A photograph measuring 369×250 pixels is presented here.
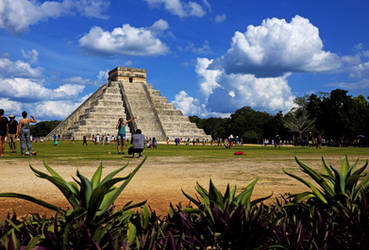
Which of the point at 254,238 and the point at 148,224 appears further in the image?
the point at 148,224

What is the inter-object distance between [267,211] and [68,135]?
56.3 m

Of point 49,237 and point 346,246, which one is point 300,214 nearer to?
point 346,246

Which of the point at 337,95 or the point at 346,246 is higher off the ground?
the point at 337,95

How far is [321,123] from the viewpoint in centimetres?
6084

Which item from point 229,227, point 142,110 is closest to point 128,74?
point 142,110

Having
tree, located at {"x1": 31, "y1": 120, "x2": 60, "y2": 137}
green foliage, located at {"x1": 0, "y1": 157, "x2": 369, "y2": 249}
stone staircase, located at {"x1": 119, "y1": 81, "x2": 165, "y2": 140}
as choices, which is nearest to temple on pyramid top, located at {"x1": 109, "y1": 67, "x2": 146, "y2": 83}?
stone staircase, located at {"x1": 119, "y1": 81, "x2": 165, "y2": 140}

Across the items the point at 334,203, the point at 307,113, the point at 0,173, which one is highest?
the point at 307,113

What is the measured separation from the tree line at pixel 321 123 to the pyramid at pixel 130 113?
59.3 ft

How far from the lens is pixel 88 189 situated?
2.20 meters

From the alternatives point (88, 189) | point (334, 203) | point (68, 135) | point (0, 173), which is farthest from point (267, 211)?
point (68, 135)

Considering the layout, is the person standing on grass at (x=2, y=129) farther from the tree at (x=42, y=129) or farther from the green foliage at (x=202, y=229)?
the tree at (x=42, y=129)

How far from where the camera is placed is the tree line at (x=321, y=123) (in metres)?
53.8

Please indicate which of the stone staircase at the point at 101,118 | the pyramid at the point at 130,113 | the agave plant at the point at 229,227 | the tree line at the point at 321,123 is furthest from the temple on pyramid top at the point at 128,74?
the agave plant at the point at 229,227

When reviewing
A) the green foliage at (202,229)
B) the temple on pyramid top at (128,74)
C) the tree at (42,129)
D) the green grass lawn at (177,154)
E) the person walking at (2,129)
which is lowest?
the green grass lawn at (177,154)
